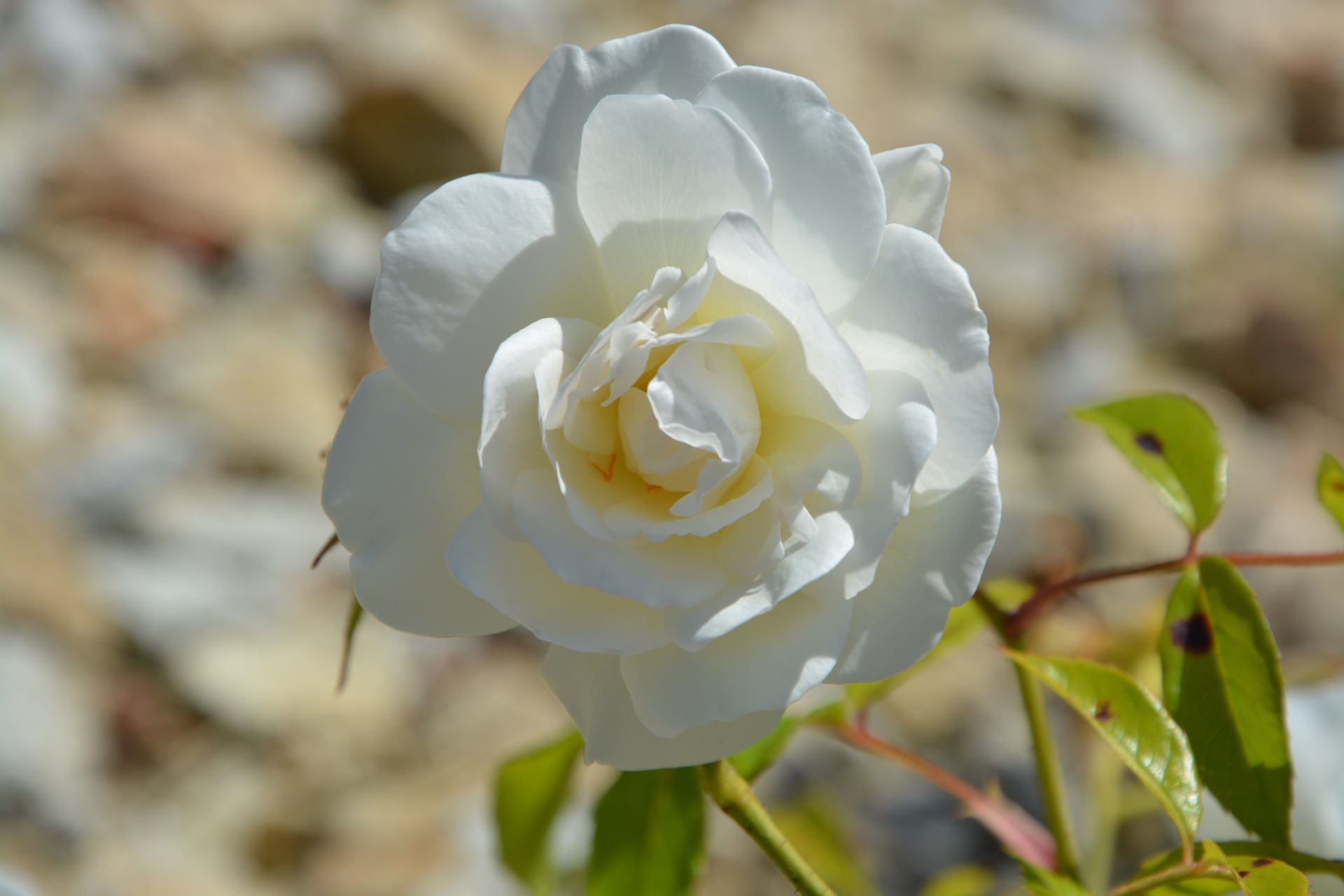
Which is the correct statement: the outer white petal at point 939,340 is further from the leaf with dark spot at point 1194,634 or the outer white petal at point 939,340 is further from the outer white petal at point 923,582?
the leaf with dark spot at point 1194,634

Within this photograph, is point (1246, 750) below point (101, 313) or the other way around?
the other way around

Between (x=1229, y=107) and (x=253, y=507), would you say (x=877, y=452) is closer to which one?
(x=253, y=507)

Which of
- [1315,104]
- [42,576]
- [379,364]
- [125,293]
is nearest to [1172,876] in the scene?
[42,576]

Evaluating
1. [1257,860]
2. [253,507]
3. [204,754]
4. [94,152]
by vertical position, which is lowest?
[204,754]

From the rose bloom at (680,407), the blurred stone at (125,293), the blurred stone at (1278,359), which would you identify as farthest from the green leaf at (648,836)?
the blurred stone at (1278,359)

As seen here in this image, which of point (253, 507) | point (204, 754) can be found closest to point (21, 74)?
point (253, 507)

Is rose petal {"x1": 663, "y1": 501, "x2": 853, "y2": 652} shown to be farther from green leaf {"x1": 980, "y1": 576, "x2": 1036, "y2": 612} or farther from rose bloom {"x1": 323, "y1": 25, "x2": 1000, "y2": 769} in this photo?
green leaf {"x1": 980, "y1": 576, "x2": 1036, "y2": 612}

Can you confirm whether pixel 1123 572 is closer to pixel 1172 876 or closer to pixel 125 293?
pixel 1172 876
